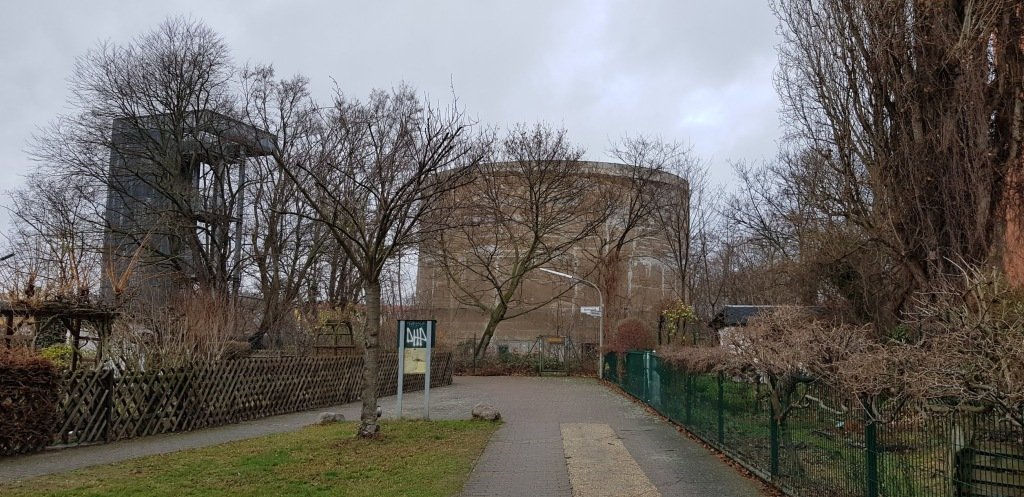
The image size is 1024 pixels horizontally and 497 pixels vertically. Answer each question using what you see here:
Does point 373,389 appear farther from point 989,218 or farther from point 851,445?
point 989,218

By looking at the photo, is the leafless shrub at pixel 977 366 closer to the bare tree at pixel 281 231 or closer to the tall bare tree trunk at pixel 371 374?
the tall bare tree trunk at pixel 371 374

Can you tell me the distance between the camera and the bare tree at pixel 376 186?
565 inches

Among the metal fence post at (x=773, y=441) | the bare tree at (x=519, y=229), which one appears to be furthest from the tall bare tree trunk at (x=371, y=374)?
the bare tree at (x=519, y=229)

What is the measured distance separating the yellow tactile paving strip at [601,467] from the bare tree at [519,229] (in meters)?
25.5

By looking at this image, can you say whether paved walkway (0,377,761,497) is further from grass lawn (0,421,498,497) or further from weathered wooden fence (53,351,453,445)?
grass lawn (0,421,498,497)

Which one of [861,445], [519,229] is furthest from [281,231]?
[861,445]

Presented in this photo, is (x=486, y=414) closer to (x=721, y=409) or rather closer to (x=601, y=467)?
(x=721, y=409)

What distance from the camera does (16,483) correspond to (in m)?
10.2

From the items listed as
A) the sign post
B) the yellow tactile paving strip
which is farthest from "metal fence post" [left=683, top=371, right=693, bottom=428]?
the sign post

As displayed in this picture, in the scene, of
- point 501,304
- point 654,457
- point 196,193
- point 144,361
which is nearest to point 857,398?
point 654,457

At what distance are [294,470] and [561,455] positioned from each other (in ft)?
13.5

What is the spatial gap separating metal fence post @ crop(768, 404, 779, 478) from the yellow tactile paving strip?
154cm

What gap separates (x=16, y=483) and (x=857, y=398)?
9840 mm

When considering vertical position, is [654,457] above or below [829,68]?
below
